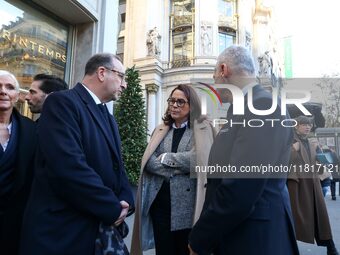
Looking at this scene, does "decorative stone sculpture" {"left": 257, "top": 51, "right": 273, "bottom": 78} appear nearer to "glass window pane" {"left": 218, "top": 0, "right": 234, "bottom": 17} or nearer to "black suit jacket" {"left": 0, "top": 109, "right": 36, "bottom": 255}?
"glass window pane" {"left": 218, "top": 0, "right": 234, "bottom": 17}

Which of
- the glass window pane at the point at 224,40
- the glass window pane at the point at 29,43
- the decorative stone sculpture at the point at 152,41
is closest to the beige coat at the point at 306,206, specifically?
the glass window pane at the point at 29,43

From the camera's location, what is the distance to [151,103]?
2347cm

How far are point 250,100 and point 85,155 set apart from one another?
1.09 m

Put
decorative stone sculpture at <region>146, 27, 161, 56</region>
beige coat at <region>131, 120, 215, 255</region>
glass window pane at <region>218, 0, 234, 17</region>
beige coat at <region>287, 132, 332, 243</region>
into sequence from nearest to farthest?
beige coat at <region>131, 120, 215, 255</region> → beige coat at <region>287, 132, 332, 243</region> → decorative stone sculpture at <region>146, 27, 161, 56</region> → glass window pane at <region>218, 0, 234, 17</region>

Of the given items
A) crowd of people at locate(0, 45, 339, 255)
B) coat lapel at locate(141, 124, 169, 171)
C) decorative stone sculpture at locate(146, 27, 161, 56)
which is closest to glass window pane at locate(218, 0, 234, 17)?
decorative stone sculpture at locate(146, 27, 161, 56)

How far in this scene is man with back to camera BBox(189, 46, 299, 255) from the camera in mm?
1563

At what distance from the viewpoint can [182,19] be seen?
2539cm

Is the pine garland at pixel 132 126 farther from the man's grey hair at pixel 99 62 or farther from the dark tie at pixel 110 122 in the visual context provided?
the man's grey hair at pixel 99 62

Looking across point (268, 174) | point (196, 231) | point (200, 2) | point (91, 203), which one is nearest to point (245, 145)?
point (268, 174)

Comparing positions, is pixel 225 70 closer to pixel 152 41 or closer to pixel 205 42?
pixel 152 41

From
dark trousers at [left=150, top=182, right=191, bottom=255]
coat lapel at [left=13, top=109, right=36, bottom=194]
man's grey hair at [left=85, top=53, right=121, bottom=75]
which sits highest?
man's grey hair at [left=85, top=53, right=121, bottom=75]

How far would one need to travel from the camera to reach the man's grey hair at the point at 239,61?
6.13ft

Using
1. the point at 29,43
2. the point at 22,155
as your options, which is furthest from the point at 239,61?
the point at 29,43

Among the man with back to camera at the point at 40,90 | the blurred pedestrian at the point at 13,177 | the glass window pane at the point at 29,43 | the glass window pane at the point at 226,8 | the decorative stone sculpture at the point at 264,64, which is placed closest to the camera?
the blurred pedestrian at the point at 13,177
